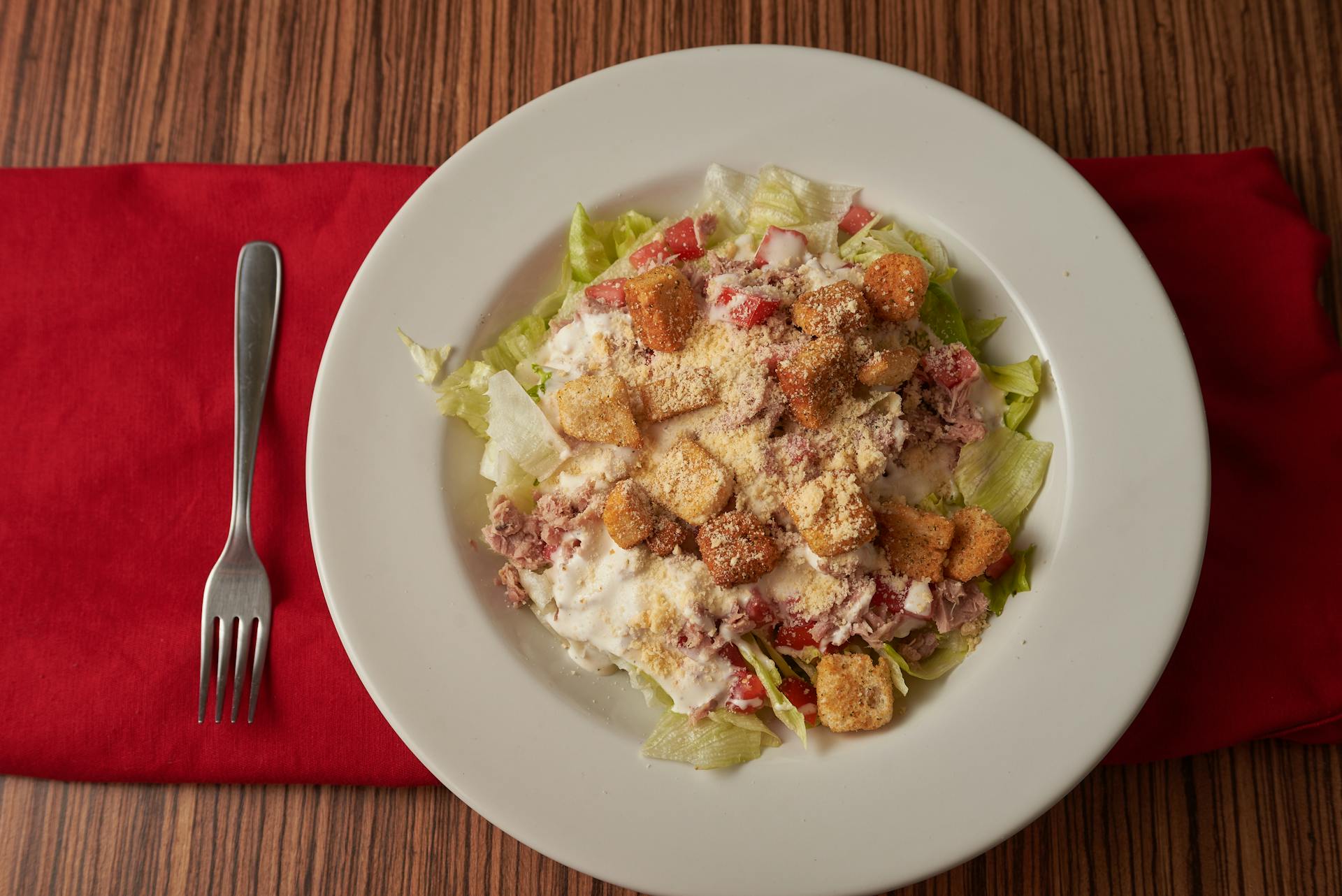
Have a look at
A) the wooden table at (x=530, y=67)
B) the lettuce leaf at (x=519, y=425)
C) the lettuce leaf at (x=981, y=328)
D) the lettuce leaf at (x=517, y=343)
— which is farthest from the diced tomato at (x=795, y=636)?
the wooden table at (x=530, y=67)

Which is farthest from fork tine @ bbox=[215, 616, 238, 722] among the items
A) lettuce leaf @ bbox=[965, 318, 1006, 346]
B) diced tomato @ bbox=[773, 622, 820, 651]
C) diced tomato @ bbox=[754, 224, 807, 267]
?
lettuce leaf @ bbox=[965, 318, 1006, 346]

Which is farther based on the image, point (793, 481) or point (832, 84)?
point (832, 84)

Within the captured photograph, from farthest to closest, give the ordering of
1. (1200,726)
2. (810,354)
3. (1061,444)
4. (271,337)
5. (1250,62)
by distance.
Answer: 1. (1250,62)
2. (271,337)
3. (1200,726)
4. (1061,444)
5. (810,354)

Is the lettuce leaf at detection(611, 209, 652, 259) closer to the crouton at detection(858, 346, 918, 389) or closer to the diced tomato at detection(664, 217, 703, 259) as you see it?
the diced tomato at detection(664, 217, 703, 259)

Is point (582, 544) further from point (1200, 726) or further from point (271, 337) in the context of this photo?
point (1200, 726)

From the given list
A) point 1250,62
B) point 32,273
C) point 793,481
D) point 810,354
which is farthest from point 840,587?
point 32,273

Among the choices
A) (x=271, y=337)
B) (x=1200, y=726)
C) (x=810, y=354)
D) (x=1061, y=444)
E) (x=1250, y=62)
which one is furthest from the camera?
(x=1250, y=62)
